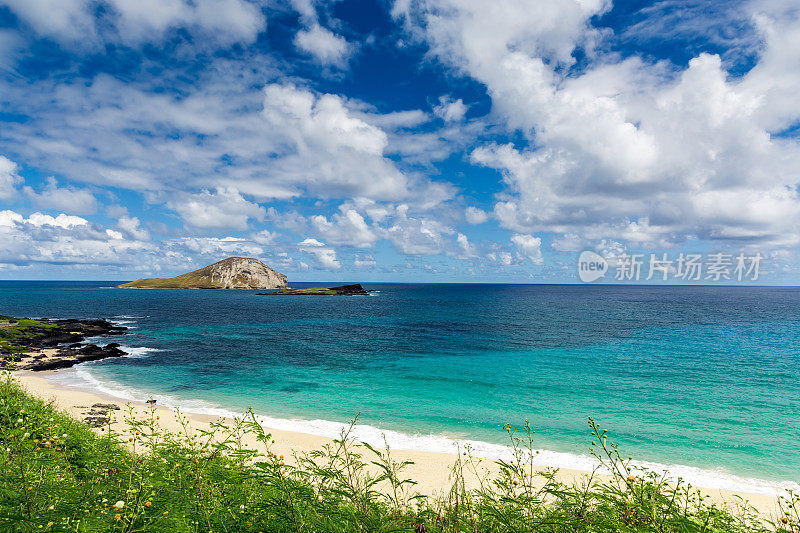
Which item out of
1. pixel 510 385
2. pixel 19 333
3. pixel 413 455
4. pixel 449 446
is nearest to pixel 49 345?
pixel 19 333

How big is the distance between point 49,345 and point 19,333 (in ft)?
24.7

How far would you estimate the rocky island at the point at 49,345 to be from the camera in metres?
43.6

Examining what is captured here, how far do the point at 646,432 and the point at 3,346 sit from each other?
7400cm

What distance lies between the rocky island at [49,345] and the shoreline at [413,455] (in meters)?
11.5

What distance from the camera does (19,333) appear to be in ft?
185

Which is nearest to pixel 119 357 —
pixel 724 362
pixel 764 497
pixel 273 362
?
pixel 273 362

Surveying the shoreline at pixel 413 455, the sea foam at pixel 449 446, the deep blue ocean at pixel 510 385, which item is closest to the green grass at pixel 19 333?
the deep blue ocean at pixel 510 385

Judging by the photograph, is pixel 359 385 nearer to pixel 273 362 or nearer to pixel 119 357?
pixel 273 362

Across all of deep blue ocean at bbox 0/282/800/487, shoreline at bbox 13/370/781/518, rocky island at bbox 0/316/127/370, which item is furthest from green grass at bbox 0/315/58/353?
shoreline at bbox 13/370/781/518

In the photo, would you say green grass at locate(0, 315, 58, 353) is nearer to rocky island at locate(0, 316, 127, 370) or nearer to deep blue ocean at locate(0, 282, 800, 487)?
rocky island at locate(0, 316, 127, 370)

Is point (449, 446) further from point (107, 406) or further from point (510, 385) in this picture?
point (107, 406)

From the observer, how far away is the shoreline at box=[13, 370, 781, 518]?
16594 millimetres

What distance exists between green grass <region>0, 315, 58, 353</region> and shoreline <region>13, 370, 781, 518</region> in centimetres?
2185

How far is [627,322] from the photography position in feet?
297
